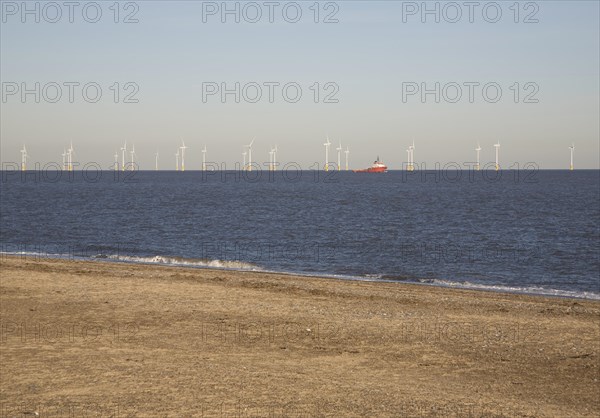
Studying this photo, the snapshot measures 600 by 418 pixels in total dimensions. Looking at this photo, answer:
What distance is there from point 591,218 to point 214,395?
7327 centimetres

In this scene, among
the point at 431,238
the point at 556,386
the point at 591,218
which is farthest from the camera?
the point at 591,218

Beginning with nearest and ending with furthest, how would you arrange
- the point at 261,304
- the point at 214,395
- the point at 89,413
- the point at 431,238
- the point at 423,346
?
the point at 89,413 < the point at 214,395 < the point at 423,346 < the point at 261,304 < the point at 431,238

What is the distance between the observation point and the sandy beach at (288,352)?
13.4 metres

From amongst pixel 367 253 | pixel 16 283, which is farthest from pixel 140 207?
pixel 16 283

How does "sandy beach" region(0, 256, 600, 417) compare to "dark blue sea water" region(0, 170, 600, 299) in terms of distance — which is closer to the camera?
"sandy beach" region(0, 256, 600, 417)

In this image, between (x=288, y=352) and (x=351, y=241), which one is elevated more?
(x=288, y=352)

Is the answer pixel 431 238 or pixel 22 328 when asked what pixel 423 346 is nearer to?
pixel 22 328

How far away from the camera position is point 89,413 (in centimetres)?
1240

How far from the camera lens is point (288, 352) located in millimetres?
17359

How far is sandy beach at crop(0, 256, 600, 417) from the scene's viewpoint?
13.4m

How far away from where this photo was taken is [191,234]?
61656 millimetres

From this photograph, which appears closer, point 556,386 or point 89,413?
point 89,413

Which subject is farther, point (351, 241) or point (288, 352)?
point (351, 241)

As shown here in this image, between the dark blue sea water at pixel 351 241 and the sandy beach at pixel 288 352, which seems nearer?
the sandy beach at pixel 288 352
